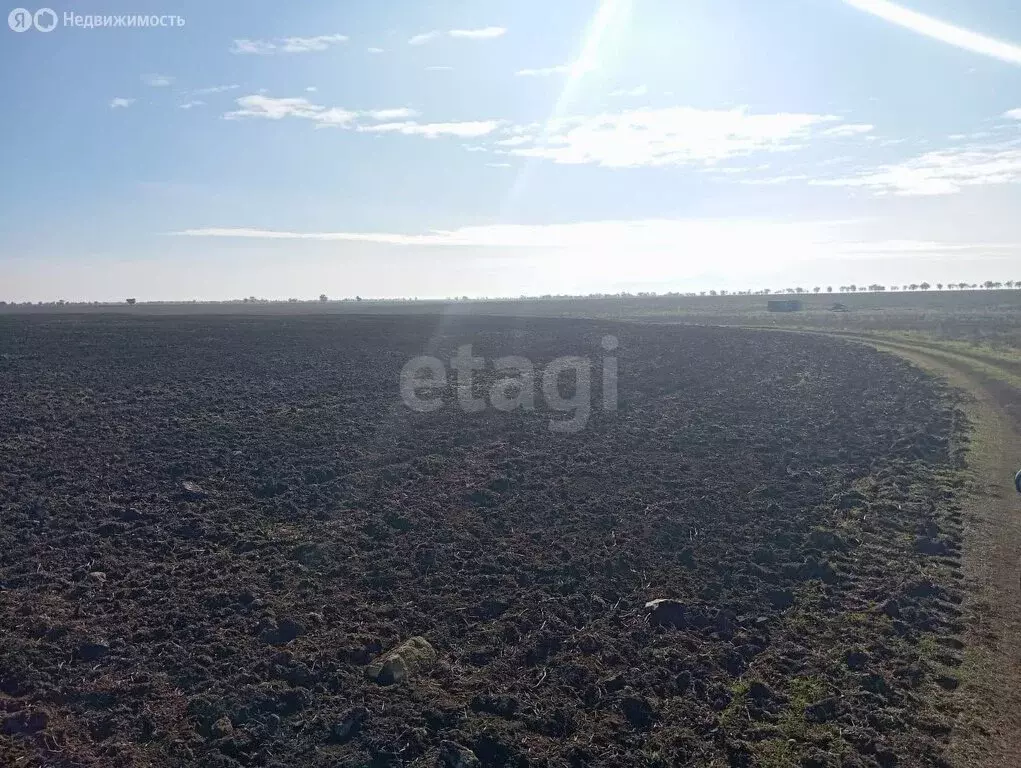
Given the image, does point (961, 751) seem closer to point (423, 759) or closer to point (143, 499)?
point (423, 759)

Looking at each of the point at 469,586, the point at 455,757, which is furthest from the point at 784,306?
the point at 455,757

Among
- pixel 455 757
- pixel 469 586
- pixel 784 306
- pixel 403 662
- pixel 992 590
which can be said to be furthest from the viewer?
pixel 784 306

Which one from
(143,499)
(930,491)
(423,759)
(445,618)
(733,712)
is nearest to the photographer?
(423,759)

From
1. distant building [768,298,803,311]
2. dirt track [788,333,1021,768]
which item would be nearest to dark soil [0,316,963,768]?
dirt track [788,333,1021,768]

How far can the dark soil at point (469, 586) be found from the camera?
6.84 m

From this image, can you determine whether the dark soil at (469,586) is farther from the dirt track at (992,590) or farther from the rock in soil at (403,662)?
the dirt track at (992,590)

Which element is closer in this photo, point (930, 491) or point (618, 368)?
point (930, 491)

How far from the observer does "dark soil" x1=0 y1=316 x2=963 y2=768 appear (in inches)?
269

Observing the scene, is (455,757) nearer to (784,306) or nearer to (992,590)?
(992,590)

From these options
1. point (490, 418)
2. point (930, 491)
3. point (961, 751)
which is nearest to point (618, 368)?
point (490, 418)

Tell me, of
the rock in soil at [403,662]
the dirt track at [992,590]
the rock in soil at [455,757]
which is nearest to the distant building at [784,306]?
the dirt track at [992,590]

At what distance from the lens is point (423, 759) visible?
21.2ft

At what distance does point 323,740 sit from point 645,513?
6924 millimetres

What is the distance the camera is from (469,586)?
32.2 ft
